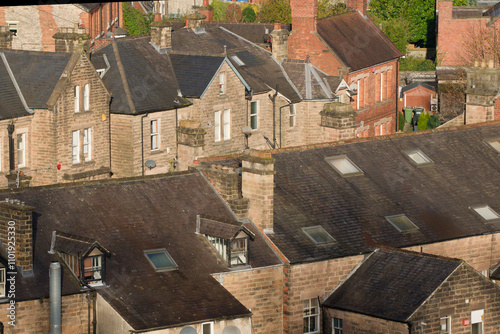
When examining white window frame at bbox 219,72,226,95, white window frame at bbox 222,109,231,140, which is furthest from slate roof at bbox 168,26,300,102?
white window frame at bbox 219,72,226,95

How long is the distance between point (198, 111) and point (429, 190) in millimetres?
16118

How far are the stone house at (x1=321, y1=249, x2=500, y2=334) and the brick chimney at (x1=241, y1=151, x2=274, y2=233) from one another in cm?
306

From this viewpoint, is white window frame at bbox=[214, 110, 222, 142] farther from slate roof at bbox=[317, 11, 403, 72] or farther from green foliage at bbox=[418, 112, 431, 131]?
green foliage at bbox=[418, 112, 431, 131]

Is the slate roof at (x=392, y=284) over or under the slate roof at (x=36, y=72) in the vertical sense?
under

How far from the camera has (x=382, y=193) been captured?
1596 inches

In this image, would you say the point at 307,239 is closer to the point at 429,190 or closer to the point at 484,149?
the point at 429,190

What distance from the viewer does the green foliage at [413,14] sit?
97.1 metres

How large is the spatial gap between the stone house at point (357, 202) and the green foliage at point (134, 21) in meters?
42.5

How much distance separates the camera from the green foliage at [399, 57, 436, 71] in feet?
293

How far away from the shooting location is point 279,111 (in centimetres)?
5947

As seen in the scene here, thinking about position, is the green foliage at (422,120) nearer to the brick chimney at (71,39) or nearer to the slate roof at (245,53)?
the slate roof at (245,53)

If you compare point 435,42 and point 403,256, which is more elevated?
point 435,42

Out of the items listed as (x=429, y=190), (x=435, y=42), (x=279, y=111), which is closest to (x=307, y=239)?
(x=429, y=190)

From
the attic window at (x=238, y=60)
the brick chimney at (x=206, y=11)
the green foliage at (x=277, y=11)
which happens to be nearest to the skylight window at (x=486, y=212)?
the attic window at (x=238, y=60)
